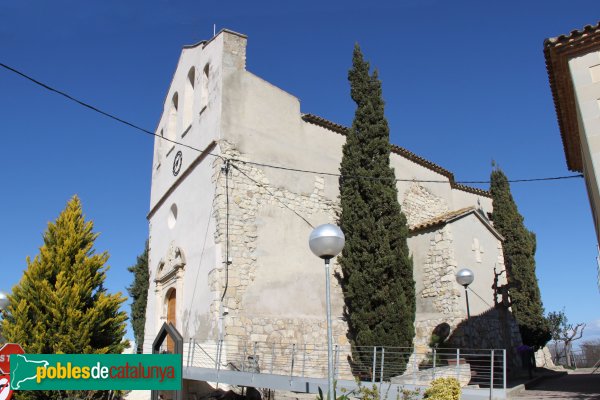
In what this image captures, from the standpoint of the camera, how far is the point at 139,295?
19969 mm

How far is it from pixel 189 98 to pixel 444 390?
42.1 ft

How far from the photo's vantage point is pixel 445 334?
41.7ft

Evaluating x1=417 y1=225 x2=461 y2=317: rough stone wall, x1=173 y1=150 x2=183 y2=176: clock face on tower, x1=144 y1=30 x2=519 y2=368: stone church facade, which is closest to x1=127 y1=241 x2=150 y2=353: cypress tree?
x1=144 y1=30 x2=519 y2=368: stone church facade

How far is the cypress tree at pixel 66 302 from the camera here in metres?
10.9

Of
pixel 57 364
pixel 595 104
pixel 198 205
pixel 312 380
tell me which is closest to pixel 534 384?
pixel 312 380

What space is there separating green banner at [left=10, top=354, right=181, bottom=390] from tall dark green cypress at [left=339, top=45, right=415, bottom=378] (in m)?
6.16

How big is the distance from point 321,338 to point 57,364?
7135 millimetres

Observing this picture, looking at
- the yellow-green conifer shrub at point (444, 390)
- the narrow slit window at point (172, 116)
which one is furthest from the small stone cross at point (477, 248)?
the narrow slit window at point (172, 116)

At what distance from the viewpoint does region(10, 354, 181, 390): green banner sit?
7.07m

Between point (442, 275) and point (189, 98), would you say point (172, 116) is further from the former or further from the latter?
point (442, 275)

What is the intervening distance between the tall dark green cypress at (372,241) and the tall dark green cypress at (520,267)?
6038mm

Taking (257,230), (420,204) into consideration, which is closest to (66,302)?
(257,230)

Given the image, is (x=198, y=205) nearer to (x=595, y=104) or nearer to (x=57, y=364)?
(x=57, y=364)

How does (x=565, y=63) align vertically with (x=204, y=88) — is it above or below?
below
